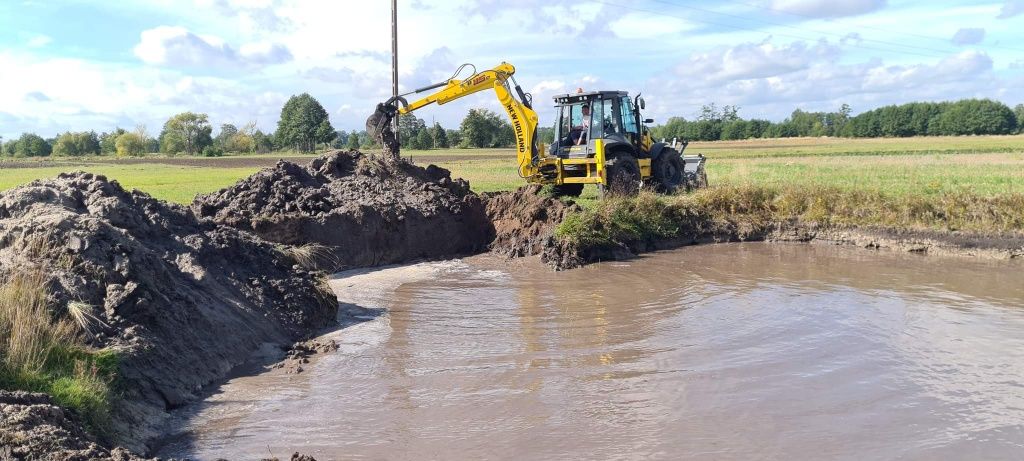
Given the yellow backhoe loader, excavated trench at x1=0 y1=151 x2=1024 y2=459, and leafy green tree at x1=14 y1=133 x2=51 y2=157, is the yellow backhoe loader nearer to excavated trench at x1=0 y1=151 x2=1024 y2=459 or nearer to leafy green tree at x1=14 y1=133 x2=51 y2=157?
excavated trench at x1=0 y1=151 x2=1024 y2=459

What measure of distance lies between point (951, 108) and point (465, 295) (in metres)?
103

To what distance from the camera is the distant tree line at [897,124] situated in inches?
3622

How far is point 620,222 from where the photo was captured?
1540 centimetres

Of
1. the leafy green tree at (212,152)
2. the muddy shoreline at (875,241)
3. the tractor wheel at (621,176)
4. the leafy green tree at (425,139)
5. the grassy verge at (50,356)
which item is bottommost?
the muddy shoreline at (875,241)

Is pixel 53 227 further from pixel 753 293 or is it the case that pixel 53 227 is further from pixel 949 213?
pixel 949 213

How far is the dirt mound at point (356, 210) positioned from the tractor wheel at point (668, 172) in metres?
5.88

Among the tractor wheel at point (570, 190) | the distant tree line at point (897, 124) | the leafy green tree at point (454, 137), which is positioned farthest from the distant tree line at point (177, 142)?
the tractor wheel at point (570, 190)

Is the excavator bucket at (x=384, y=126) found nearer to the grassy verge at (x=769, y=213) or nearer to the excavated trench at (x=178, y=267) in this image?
the excavated trench at (x=178, y=267)

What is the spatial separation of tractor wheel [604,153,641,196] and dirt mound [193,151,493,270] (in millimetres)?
3631

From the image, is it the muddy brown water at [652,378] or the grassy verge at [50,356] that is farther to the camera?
the muddy brown water at [652,378]

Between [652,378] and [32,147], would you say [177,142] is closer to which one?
[32,147]

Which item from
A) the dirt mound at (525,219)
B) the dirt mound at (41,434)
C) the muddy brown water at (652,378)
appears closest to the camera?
the dirt mound at (41,434)

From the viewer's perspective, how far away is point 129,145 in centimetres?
8575

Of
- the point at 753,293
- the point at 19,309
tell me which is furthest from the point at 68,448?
the point at 753,293
